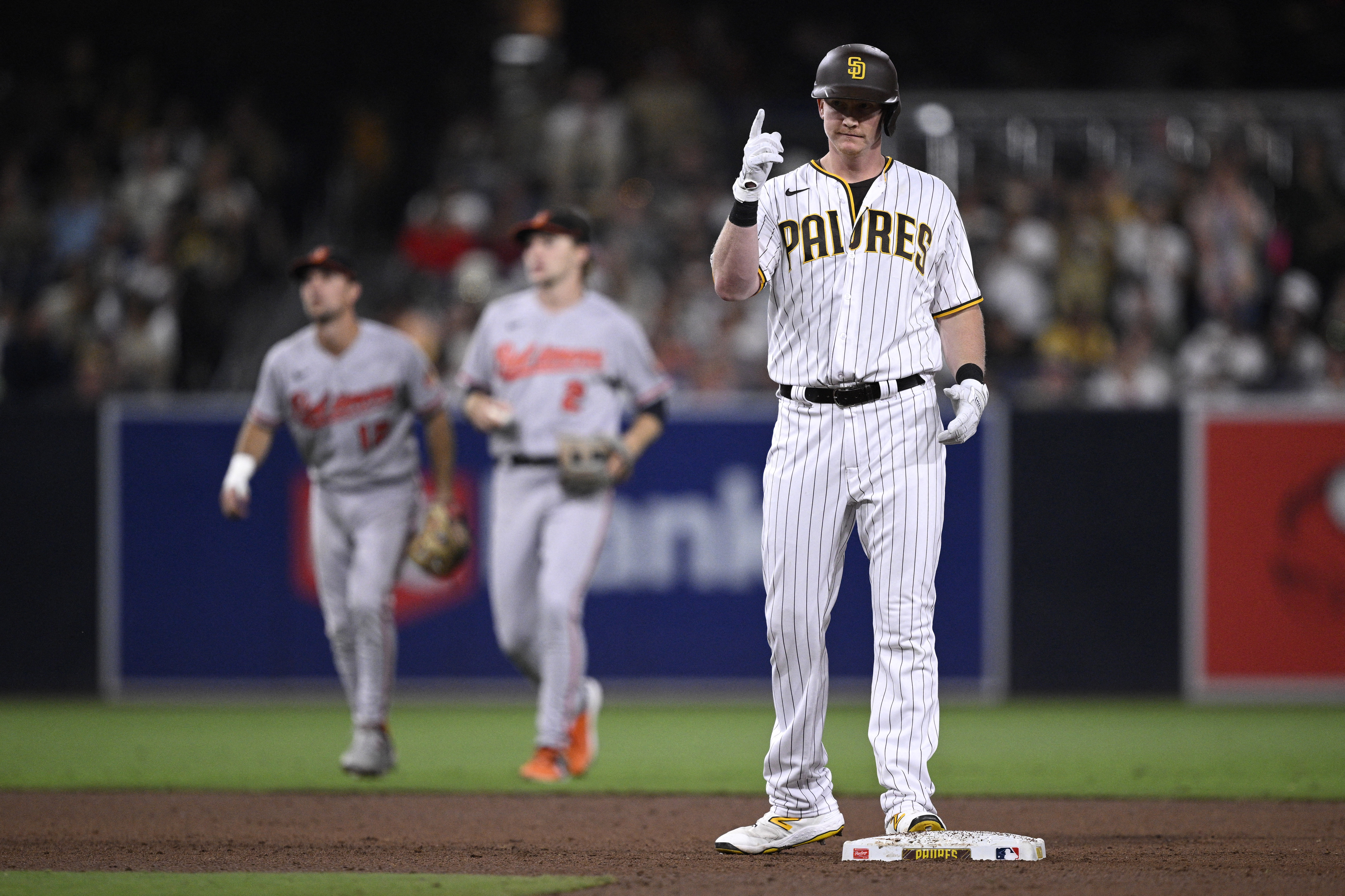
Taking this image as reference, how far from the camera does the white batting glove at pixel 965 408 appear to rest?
5.02 metres

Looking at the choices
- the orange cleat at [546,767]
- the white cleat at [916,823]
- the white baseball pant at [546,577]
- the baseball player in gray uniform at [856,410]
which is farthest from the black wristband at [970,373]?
the orange cleat at [546,767]

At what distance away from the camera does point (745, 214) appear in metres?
4.99

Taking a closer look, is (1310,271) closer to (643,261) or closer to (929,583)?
(643,261)

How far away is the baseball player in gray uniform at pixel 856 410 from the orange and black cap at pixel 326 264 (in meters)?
3.17

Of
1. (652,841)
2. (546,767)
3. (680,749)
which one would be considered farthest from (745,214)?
(680,749)

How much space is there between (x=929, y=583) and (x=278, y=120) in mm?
13260

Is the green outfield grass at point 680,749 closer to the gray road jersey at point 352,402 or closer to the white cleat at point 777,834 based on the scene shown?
the gray road jersey at point 352,402

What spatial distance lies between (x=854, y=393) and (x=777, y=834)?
1.33 m

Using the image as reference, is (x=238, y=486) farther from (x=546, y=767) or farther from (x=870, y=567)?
(x=870, y=567)

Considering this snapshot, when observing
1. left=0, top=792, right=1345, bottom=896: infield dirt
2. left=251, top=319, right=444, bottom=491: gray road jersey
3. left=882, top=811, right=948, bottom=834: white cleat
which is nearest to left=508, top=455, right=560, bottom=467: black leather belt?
left=251, top=319, right=444, bottom=491: gray road jersey

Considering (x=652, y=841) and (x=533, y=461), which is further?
(x=533, y=461)

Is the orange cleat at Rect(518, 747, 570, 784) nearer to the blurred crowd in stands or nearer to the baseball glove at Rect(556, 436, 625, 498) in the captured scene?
the baseball glove at Rect(556, 436, 625, 498)

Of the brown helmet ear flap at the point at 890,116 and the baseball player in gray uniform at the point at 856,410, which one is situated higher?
the brown helmet ear flap at the point at 890,116

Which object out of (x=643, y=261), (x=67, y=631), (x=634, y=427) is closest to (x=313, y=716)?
(x=67, y=631)
